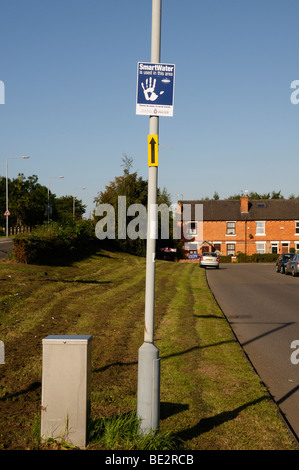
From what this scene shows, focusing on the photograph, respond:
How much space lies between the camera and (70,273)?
2283cm

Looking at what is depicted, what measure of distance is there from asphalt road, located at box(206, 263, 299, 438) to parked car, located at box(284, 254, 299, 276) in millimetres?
11306

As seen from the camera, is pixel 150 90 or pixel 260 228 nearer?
pixel 150 90

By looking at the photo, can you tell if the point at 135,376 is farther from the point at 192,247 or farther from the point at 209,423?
the point at 192,247

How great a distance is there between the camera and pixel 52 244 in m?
25.8

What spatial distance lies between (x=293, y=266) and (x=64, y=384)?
29.6 m

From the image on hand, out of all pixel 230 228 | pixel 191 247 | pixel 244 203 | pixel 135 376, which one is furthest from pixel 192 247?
pixel 135 376

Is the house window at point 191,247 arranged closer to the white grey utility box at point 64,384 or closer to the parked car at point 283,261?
the parked car at point 283,261

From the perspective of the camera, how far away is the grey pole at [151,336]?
4945 millimetres

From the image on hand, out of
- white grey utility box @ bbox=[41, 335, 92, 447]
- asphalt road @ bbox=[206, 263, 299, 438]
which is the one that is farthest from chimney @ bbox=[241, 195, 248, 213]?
white grey utility box @ bbox=[41, 335, 92, 447]

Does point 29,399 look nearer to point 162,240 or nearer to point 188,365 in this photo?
point 188,365

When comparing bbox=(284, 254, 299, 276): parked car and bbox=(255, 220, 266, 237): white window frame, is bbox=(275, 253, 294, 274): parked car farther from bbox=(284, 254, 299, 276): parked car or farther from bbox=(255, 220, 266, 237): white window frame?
bbox=(255, 220, 266, 237): white window frame

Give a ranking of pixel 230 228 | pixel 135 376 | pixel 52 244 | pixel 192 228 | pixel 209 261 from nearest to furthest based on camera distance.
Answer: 1. pixel 135 376
2. pixel 52 244
3. pixel 209 261
4. pixel 230 228
5. pixel 192 228

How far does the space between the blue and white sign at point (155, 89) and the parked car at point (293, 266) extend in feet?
92.5
